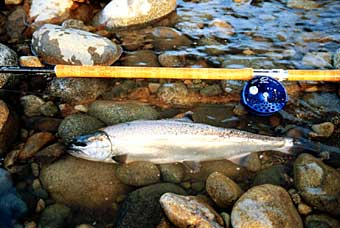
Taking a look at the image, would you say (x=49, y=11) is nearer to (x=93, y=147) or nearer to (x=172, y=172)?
(x=93, y=147)

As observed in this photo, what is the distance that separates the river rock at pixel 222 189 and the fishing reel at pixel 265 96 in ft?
4.00

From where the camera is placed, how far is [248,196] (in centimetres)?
360

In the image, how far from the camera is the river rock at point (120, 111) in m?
4.72

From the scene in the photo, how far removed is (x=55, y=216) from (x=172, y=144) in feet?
4.95

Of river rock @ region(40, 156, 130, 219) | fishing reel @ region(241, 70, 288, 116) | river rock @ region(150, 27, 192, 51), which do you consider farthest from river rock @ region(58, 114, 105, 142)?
river rock @ region(150, 27, 192, 51)

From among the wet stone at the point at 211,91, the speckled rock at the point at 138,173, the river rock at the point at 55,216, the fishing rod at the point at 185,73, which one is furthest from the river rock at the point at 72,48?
the river rock at the point at 55,216

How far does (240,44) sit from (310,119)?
2.12 metres

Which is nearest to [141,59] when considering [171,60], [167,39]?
[171,60]

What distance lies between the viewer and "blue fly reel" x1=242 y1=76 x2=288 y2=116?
465 centimetres

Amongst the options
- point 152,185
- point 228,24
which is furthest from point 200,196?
point 228,24

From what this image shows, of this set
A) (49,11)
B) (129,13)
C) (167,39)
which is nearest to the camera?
(167,39)

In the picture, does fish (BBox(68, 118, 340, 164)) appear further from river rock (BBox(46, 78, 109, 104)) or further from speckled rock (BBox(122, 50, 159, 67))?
speckled rock (BBox(122, 50, 159, 67))

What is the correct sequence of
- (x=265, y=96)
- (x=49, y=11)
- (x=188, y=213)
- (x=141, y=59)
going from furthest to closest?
1. (x=49, y=11)
2. (x=141, y=59)
3. (x=265, y=96)
4. (x=188, y=213)

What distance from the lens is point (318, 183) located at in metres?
3.79
